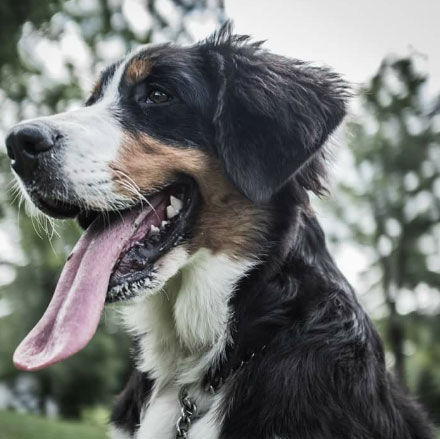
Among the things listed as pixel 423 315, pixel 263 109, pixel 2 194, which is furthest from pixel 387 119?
pixel 263 109

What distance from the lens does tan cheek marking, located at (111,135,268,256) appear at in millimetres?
3283

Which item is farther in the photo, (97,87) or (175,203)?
(97,87)

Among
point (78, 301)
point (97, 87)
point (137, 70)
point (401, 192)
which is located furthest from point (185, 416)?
point (401, 192)

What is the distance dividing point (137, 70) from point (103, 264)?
1.05m

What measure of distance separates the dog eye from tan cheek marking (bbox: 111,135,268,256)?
25 centimetres

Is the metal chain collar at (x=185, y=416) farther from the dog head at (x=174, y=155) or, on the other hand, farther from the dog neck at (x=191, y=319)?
the dog head at (x=174, y=155)

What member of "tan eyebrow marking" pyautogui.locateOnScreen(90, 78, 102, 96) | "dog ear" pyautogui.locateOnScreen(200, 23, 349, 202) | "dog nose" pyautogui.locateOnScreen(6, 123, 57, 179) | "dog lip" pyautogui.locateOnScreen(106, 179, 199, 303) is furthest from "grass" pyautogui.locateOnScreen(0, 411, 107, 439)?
"dog ear" pyautogui.locateOnScreen(200, 23, 349, 202)

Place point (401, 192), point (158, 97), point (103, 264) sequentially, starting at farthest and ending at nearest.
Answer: point (401, 192) → point (158, 97) → point (103, 264)

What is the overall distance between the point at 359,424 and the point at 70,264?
1492mm

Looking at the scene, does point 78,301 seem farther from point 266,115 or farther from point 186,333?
point 266,115

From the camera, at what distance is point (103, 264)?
3.19 metres

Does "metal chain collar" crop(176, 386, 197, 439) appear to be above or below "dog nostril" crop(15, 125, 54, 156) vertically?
below

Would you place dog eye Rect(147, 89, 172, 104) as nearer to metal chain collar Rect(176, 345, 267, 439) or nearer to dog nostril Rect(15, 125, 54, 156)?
dog nostril Rect(15, 125, 54, 156)

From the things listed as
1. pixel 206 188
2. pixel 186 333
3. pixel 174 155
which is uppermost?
pixel 174 155
